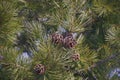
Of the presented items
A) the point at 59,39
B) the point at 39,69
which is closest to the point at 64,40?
the point at 59,39

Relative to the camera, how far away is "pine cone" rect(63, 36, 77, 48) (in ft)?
3.75

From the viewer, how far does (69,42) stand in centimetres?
115

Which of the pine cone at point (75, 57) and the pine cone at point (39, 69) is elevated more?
the pine cone at point (75, 57)

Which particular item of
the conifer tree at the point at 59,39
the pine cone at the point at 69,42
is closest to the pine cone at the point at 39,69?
the conifer tree at the point at 59,39

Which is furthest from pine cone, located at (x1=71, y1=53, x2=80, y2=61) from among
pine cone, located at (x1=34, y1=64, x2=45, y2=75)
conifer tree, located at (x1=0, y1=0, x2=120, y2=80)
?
pine cone, located at (x1=34, y1=64, x2=45, y2=75)

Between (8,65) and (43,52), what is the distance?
0.12m

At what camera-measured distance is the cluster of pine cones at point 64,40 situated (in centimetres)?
113

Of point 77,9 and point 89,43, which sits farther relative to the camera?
point 89,43

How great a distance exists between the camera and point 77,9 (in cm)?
124

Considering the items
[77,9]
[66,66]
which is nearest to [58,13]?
[77,9]

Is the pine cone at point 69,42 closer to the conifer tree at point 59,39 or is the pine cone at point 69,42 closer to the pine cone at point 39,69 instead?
the conifer tree at point 59,39

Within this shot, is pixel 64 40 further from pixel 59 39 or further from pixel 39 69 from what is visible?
pixel 39 69

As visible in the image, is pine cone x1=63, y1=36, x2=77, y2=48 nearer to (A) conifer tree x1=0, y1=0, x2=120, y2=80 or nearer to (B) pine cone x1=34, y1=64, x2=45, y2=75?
(A) conifer tree x1=0, y1=0, x2=120, y2=80

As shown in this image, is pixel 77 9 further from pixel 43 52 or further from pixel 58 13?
pixel 43 52
